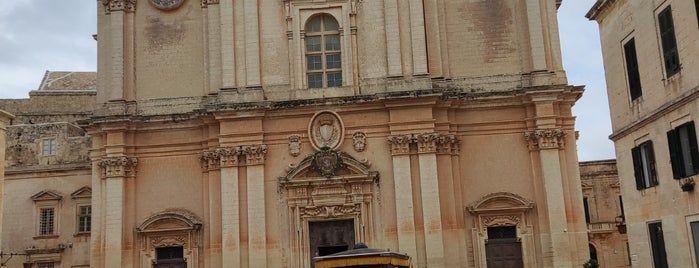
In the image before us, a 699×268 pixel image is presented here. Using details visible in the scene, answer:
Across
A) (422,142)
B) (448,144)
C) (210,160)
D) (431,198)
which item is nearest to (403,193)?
(431,198)

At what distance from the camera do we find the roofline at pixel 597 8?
22195 mm

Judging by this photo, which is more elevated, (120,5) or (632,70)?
(120,5)

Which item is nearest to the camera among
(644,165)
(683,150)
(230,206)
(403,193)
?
(683,150)

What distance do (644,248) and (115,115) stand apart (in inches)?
716

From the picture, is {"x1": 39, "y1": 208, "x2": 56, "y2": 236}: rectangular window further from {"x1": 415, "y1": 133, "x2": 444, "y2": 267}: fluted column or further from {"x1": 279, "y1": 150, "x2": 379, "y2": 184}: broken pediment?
{"x1": 415, "y1": 133, "x2": 444, "y2": 267}: fluted column

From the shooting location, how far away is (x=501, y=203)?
25531mm

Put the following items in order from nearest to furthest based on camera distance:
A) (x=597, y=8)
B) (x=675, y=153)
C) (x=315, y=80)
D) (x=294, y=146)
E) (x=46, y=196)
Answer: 1. (x=675, y=153)
2. (x=597, y=8)
3. (x=294, y=146)
4. (x=315, y=80)
5. (x=46, y=196)

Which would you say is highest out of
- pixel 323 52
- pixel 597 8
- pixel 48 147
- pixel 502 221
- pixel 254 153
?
pixel 323 52

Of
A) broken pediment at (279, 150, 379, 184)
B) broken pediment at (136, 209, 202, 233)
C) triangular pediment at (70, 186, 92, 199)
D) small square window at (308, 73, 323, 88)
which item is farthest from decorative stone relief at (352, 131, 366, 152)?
triangular pediment at (70, 186, 92, 199)

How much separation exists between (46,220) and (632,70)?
25166mm

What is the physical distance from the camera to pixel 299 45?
27156 millimetres

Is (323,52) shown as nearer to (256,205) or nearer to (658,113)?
(256,205)

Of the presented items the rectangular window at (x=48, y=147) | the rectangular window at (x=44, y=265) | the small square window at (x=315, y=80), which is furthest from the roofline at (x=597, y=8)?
the rectangular window at (x=44, y=265)

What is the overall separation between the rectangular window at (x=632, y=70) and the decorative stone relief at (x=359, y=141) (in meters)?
9.06
